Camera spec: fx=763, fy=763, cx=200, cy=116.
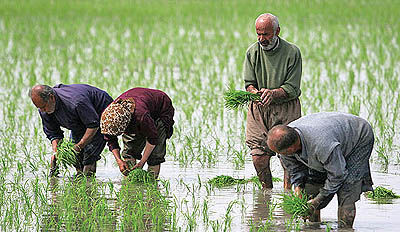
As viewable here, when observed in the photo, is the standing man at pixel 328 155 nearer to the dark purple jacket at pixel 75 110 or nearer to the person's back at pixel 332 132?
the person's back at pixel 332 132

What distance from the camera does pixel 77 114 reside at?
19.5ft

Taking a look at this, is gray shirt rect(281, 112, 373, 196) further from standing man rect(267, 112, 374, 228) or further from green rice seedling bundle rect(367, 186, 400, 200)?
green rice seedling bundle rect(367, 186, 400, 200)

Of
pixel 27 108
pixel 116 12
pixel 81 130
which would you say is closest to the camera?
pixel 81 130

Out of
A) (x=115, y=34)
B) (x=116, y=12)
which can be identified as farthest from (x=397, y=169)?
(x=116, y=12)

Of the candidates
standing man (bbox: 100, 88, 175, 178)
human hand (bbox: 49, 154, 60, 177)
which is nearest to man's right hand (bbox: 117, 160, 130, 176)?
standing man (bbox: 100, 88, 175, 178)

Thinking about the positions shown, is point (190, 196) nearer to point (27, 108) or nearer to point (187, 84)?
point (27, 108)

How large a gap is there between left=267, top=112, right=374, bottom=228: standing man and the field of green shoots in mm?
307

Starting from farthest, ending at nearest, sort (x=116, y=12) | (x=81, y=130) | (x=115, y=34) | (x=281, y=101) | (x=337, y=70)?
(x=116, y=12)
(x=115, y=34)
(x=337, y=70)
(x=81, y=130)
(x=281, y=101)

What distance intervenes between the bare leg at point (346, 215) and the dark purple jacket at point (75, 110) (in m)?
2.11

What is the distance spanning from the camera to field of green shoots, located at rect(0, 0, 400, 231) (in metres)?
5.21

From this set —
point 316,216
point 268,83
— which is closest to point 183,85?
point 268,83

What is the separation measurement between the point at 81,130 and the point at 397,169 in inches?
108

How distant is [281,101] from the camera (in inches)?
221

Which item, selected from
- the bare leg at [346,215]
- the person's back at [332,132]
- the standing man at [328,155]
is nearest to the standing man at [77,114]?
the standing man at [328,155]
